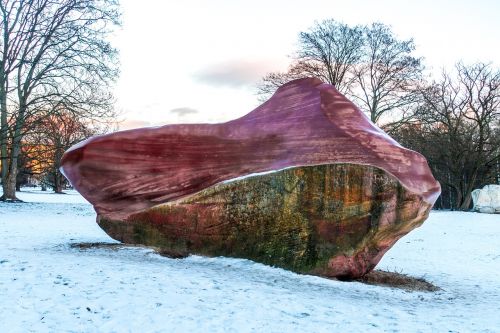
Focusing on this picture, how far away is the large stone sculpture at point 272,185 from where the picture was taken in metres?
7.14

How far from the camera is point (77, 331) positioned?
13.6 ft

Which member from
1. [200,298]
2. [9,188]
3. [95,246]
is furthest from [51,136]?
[200,298]

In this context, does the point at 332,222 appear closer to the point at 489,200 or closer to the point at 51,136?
the point at 51,136

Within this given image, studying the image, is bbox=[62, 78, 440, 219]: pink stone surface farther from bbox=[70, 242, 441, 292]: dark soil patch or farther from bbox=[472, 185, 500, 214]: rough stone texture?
bbox=[472, 185, 500, 214]: rough stone texture

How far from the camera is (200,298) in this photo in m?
5.34

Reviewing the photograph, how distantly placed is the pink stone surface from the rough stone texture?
22.7 m

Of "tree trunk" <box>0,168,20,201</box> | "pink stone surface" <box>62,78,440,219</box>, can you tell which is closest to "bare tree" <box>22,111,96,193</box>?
"tree trunk" <box>0,168,20,201</box>

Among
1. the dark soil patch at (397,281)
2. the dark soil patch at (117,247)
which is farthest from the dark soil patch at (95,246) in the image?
Answer: the dark soil patch at (397,281)

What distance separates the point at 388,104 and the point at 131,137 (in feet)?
74.5

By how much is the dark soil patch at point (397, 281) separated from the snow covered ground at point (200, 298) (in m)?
0.32

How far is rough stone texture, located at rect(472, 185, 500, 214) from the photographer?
27.8 m

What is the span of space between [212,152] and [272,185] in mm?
1184

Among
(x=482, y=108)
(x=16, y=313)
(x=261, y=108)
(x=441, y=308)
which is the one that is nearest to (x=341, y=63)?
(x=482, y=108)

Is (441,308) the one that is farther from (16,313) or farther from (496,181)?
(496,181)
